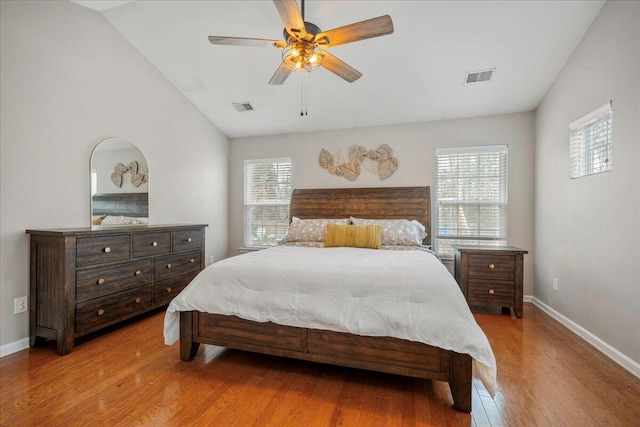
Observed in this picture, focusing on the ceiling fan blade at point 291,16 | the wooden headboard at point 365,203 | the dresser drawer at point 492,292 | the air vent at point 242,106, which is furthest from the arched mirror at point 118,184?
the dresser drawer at point 492,292

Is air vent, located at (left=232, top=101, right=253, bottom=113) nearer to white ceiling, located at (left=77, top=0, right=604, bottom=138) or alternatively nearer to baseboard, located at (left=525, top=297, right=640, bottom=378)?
white ceiling, located at (left=77, top=0, right=604, bottom=138)

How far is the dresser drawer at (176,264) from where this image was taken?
3.12 meters

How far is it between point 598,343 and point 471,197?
1.99m

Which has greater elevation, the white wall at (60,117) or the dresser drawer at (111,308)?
the white wall at (60,117)

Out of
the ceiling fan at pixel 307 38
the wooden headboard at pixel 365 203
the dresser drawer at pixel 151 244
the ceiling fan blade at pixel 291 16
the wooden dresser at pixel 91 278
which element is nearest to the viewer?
the ceiling fan blade at pixel 291 16

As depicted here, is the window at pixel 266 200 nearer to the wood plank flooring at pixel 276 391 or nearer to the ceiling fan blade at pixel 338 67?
the ceiling fan blade at pixel 338 67

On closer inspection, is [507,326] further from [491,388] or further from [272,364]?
[272,364]

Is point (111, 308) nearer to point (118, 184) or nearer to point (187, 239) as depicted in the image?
point (187, 239)

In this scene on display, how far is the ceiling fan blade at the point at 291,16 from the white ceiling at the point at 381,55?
0.71 meters

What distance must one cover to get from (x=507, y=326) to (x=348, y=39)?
3042 millimetres

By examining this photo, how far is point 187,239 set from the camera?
3.49 metres

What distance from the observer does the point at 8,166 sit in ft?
7.39

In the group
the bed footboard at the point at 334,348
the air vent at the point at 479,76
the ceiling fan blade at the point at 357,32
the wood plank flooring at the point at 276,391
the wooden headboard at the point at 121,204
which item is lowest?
the wood plank flooring at the point at 276,391

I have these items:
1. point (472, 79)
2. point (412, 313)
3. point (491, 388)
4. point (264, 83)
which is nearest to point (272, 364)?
point (412, 313)
